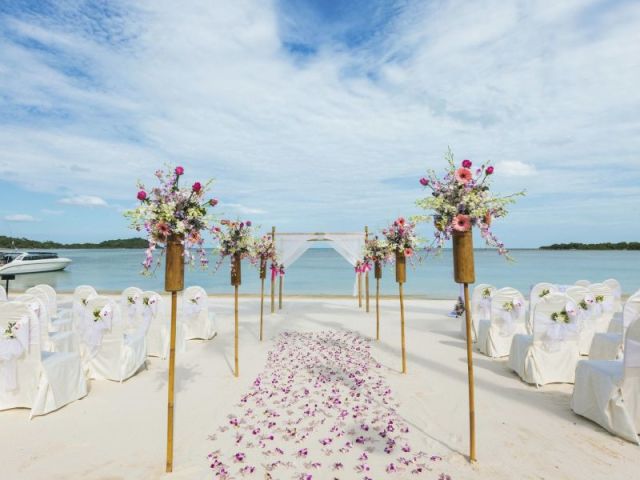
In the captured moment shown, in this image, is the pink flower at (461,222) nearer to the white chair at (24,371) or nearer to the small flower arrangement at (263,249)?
the white chair at (24,371)

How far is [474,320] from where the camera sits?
26.2ft

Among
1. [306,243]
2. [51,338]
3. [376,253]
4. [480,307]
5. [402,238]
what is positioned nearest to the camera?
[51,338]

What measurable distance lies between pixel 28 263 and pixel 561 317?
1568 inches

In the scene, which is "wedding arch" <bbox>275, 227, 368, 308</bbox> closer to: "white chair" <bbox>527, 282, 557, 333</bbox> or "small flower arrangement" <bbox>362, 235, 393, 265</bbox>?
"small flower arrangement" <bbox>362, 235, 393, 265</bbox>

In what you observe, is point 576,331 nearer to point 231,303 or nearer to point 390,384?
point 390,384

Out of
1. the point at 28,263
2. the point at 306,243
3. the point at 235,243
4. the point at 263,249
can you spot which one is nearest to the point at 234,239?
the point at 235,243

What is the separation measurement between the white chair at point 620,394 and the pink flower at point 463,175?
7.37 feet

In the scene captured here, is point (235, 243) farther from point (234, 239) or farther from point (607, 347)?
point (607, 347)

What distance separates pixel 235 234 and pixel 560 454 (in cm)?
487

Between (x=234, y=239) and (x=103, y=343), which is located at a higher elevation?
(x=234, y=239)

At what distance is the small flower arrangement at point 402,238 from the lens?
254 inches

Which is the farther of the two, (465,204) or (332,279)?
(332,279)

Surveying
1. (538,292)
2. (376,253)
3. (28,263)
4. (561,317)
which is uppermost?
(28,263)

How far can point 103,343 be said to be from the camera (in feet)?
18.6
